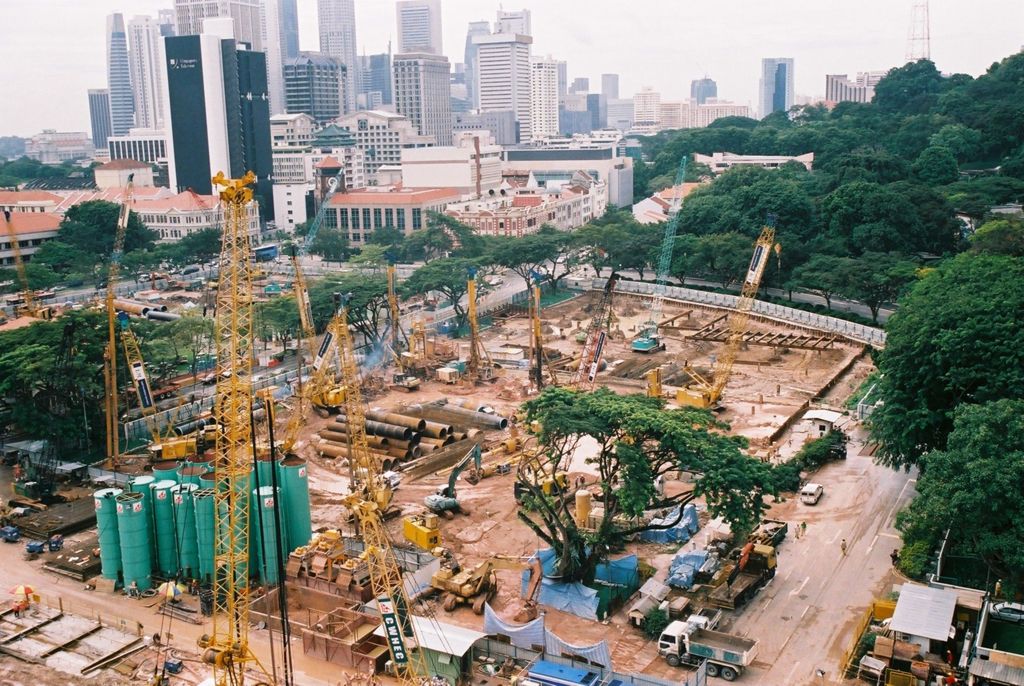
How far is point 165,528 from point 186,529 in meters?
0.92

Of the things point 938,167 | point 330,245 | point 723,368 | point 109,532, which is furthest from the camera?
point 330,245

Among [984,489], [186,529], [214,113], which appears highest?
[214,113]

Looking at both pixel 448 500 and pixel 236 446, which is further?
pixel 448 500

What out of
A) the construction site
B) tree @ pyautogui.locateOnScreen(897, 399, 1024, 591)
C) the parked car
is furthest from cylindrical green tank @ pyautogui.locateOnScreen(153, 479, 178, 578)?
the parked car

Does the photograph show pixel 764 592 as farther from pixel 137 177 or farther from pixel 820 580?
pixel 137 177

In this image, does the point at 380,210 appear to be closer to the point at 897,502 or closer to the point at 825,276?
the point at 825,276

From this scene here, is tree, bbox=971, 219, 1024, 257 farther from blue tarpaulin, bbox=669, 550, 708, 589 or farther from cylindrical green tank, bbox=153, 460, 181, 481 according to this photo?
cylindrical green tank, bbox=153, 460, 181, 481

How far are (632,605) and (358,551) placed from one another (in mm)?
9473

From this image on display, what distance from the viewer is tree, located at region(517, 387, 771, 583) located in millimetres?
30344

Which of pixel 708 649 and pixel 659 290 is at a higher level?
pixel 659 290

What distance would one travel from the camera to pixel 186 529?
33.2 m

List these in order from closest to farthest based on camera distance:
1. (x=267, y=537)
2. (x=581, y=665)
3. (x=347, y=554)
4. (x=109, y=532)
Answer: (x=581, y=665) < (x=267, y=537) < (x=109, y=532) < (x=347, y=554)

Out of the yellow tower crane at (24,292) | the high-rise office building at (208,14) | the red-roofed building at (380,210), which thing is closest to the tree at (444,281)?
the yellow tower crane at (24,292)

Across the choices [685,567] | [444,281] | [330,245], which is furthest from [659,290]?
[685,567]
